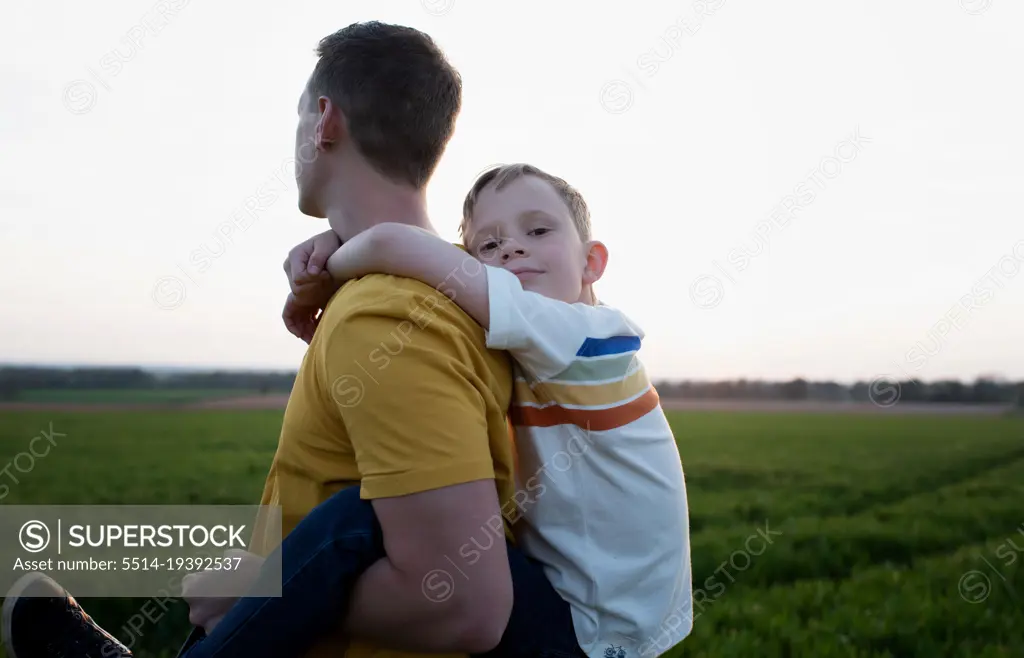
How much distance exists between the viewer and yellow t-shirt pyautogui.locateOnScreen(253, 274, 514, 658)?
5.39 ft

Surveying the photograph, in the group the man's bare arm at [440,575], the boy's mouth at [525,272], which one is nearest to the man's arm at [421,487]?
the man's bare arm at [440,575]

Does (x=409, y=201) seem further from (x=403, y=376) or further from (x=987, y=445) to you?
(x=987, y=445)

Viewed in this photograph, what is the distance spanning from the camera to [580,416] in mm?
1951

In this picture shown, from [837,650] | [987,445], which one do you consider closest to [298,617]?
[837,650]

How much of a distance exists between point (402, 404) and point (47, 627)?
63.4 inches

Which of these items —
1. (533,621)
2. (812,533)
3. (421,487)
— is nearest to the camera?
(421,487)

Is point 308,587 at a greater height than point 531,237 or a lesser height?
lesser

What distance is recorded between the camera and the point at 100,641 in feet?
8.41

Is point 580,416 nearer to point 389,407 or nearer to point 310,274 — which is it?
point 389,407

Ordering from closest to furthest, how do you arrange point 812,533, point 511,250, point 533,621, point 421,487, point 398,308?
point 421,487 → point 398,308 → point 533,621 → point 511,250 → point 812,533

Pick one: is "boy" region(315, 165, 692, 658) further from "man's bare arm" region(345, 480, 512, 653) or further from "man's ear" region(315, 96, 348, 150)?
"man's ear" region(315, 96, 348, 150)

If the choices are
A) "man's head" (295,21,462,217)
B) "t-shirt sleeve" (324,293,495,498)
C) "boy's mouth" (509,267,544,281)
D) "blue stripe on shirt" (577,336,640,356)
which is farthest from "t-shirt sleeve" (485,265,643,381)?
"man's head" (295,21,462,217)

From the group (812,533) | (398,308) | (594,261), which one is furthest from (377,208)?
(812,533)

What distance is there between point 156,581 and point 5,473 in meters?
9.10
